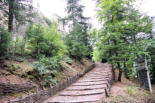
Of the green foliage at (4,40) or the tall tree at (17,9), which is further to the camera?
the tall tree at (17,9)

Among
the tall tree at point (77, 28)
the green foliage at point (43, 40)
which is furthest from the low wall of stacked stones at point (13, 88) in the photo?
the tall tree at point (77, 28)

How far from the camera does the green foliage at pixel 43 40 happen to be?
6730mm

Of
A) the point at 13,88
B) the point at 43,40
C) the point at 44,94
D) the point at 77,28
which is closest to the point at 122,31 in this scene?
the point at 77,28

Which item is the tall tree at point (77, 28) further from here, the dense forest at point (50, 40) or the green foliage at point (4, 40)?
the green foliage at point (4, 40)

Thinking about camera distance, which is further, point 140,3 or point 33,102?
point 140,3

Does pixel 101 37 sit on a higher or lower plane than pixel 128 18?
lower

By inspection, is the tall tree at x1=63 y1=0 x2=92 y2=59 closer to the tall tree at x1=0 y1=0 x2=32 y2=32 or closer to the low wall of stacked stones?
the tall tree at x1=0 y1=0 x2=32 y2=32

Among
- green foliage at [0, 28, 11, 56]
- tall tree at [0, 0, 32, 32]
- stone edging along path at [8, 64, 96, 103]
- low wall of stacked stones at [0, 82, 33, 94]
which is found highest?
tall tree at [0, 0, 32, 32]

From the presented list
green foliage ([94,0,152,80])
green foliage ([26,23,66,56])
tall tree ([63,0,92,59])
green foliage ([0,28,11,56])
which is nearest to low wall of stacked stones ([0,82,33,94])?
green foliage ([0,28,11,56])

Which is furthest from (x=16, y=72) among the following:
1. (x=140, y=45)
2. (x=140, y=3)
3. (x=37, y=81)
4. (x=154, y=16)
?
(x=154, y=16)

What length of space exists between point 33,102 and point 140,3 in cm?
1093

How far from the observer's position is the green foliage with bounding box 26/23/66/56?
22.1ft

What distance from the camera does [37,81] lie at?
5.30m

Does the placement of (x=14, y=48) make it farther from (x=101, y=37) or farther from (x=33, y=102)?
(x=101, y=37)
